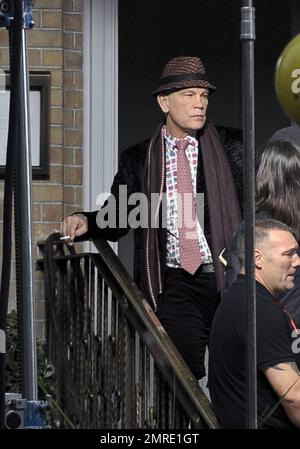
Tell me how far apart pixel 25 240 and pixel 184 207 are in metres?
3.31

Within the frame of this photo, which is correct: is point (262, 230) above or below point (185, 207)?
below

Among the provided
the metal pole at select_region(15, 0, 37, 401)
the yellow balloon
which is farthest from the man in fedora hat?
the metal pole at select_region(15, 0, 37, 401)

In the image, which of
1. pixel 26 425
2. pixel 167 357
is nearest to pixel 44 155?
pixel 167 357

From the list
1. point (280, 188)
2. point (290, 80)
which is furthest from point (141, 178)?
point (290, 80)

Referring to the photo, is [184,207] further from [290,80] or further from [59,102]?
[290,80]

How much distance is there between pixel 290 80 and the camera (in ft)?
12.4

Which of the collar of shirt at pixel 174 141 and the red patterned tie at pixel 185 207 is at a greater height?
the collar of shirt at pixel 174 141

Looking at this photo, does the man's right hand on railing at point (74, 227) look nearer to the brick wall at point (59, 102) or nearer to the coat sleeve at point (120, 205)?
the coat sleeve at point (120, 205)

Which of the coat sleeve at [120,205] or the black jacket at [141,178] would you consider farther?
the black jacket at [141,178]

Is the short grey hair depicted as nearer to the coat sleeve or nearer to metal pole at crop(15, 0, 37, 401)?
the coat sleeve

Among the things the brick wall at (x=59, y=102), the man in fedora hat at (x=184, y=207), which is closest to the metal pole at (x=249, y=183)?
the man in fedora hat at (x=184, y=207)

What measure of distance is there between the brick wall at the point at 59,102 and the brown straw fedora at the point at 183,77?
2.80 feet

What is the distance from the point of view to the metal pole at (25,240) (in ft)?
11.1
